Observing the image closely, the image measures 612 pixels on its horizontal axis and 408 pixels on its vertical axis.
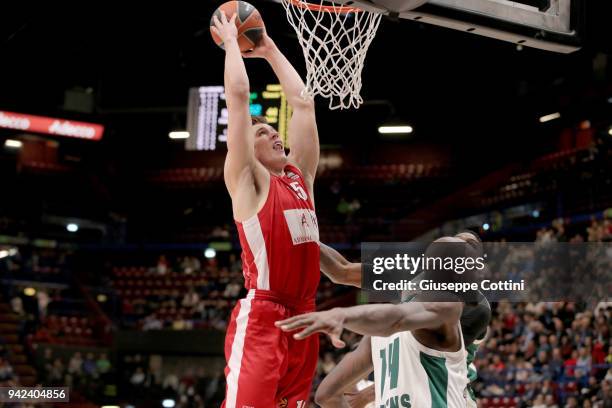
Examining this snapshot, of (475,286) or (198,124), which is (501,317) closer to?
(198,124)

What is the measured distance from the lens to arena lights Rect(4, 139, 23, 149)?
21.2 metres

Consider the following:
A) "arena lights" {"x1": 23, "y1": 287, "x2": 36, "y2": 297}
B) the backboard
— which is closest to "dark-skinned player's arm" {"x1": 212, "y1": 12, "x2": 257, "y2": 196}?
the backboard

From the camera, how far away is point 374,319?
3172mm

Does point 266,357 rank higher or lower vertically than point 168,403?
higher

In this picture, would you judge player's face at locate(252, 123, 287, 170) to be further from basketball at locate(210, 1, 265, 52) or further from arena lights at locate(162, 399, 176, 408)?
arena lights at locate(162, 399, 176, 408)

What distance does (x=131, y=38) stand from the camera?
16.4 meters

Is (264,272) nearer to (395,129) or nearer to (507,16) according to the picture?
(507,16)

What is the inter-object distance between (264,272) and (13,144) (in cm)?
1917

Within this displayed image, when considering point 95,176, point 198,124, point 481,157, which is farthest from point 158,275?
point 481,157

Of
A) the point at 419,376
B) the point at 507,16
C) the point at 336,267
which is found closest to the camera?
the point at 419,376

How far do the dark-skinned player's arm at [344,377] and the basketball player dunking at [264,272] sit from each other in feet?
1.82

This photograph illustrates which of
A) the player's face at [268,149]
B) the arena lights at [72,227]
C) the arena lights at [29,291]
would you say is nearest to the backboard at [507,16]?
the player's face at [268,149]

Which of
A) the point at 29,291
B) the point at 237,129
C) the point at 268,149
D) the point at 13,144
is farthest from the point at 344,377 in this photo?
the point at 13,144

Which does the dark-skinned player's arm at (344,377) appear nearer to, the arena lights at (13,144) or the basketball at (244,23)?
the basketball at (244,23)
